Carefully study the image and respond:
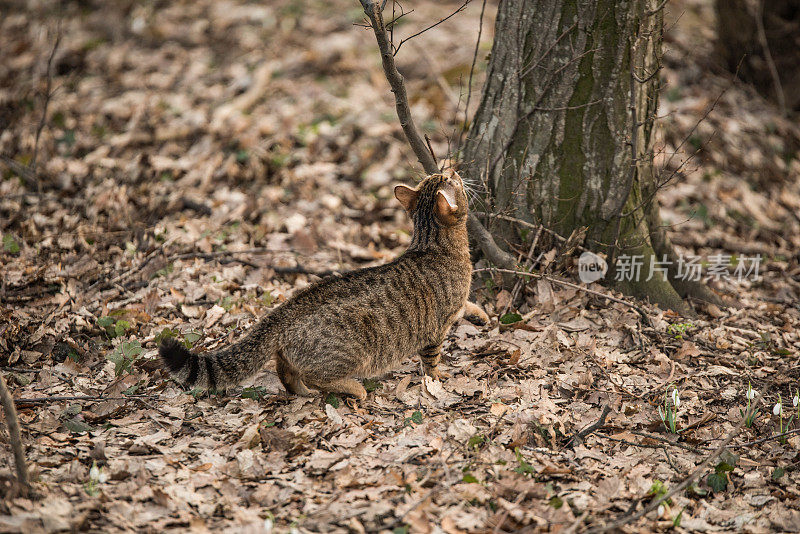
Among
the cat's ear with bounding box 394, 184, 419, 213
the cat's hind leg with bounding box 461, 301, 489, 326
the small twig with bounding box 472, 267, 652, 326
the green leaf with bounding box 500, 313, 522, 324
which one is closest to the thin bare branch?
the cat's ear with bounding box 394, 184, 419, 213

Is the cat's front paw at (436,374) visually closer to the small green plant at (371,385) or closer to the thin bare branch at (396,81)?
the small green plant at (371,385)

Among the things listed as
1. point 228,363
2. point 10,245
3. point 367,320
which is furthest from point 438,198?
point 10,245

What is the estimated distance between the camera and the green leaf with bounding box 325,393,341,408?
15.8 ft

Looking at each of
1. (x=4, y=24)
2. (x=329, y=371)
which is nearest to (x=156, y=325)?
(x=329, y=371)

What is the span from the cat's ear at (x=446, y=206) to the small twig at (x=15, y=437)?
3147 mm

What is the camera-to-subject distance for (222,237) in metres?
7.27

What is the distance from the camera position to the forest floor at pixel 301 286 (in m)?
3.90

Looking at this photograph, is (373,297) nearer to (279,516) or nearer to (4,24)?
(279,516)

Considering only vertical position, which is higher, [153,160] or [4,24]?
[4,24]

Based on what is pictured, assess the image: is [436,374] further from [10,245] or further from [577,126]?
[10,245]

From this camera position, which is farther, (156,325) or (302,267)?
(302,267)

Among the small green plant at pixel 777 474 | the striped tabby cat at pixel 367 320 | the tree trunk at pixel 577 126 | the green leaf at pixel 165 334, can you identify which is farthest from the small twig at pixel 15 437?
the small green plant at pixel 777 474

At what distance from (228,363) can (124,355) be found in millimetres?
1365

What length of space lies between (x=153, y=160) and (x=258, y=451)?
5562 millimetres
